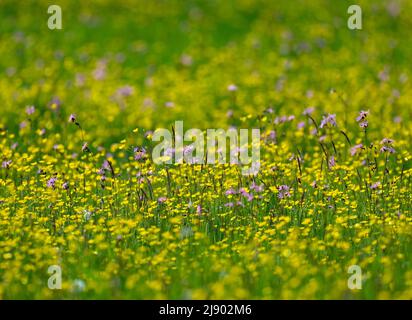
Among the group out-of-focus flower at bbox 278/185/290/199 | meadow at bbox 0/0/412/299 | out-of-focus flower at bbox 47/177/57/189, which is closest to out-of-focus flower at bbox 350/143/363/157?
meadow at bbox 0/0/412/299

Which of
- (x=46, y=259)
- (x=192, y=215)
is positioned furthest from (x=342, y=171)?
(x=46, y=259)

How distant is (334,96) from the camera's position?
10.4 meters

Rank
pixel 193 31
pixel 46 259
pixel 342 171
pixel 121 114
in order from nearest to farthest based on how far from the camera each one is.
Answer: pixel 46 259 → pixel 342 171 → pixel 121 114 → pixel 193 31

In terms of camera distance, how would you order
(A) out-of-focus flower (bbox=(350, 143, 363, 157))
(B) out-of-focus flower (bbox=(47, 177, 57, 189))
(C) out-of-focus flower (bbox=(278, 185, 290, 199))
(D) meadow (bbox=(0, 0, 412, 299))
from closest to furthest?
1. (D) meadow (bbox=(0, 0, 412, 299))
2. (C) out-of-focus flower (bbox=(278, 185, 290, 199))
3. (B) out-of-focus flower (bbox=(47, 177, 57, 189))
4. (A) out-of-focus flower (bbox=(350, 143, 363, 157))

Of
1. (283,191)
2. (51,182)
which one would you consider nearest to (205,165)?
(283,191)

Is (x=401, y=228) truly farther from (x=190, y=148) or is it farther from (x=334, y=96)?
(x=334, y=96)

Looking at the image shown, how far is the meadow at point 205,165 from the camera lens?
5387 millimetres

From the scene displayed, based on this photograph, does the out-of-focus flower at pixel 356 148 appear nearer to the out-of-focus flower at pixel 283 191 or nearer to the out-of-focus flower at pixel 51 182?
the out-of-focus flower at pixel 283 191

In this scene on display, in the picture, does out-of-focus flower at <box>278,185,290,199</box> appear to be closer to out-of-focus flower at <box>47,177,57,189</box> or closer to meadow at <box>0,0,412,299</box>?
meadow at <box>0,0,412,299</box>

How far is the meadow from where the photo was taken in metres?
5.39

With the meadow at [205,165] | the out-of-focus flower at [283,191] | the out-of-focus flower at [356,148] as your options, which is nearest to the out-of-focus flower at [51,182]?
the meadow at [205,165]

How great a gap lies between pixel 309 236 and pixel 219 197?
1.04m

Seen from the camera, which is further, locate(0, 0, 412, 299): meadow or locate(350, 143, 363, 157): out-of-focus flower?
locate(350, 143, 363, 157): out-of-focus flower
